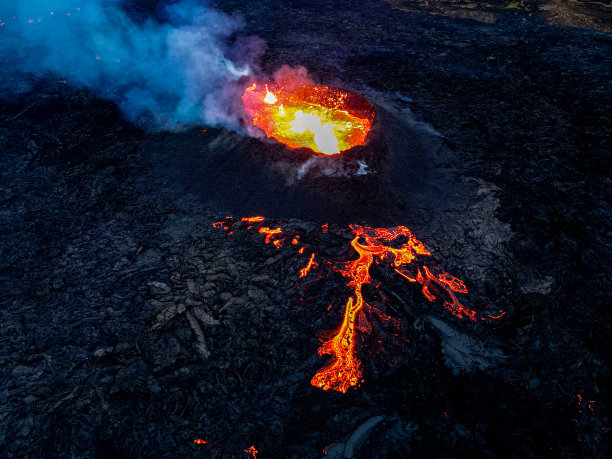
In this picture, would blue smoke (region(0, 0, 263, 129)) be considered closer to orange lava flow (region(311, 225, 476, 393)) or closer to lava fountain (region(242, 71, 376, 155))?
lava fountain (region(242, 71, 376, 155))

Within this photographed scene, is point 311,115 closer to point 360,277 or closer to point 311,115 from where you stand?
point 311,115

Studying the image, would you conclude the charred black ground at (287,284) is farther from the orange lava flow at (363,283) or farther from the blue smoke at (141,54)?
the blue smoke at (141,54)

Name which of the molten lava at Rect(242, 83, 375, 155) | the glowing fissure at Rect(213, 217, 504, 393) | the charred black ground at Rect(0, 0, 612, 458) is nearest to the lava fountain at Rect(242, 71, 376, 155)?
the molten lava at Rect(242, 83, 375, 155)

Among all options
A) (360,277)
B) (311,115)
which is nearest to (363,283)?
(360,277)

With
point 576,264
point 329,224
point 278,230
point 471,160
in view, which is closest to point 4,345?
point 278,230

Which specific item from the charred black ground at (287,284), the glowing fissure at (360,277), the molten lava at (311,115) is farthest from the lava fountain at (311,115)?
the glowing fissure at (360,277)

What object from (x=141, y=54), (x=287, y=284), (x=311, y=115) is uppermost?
(x=141, y=54)
